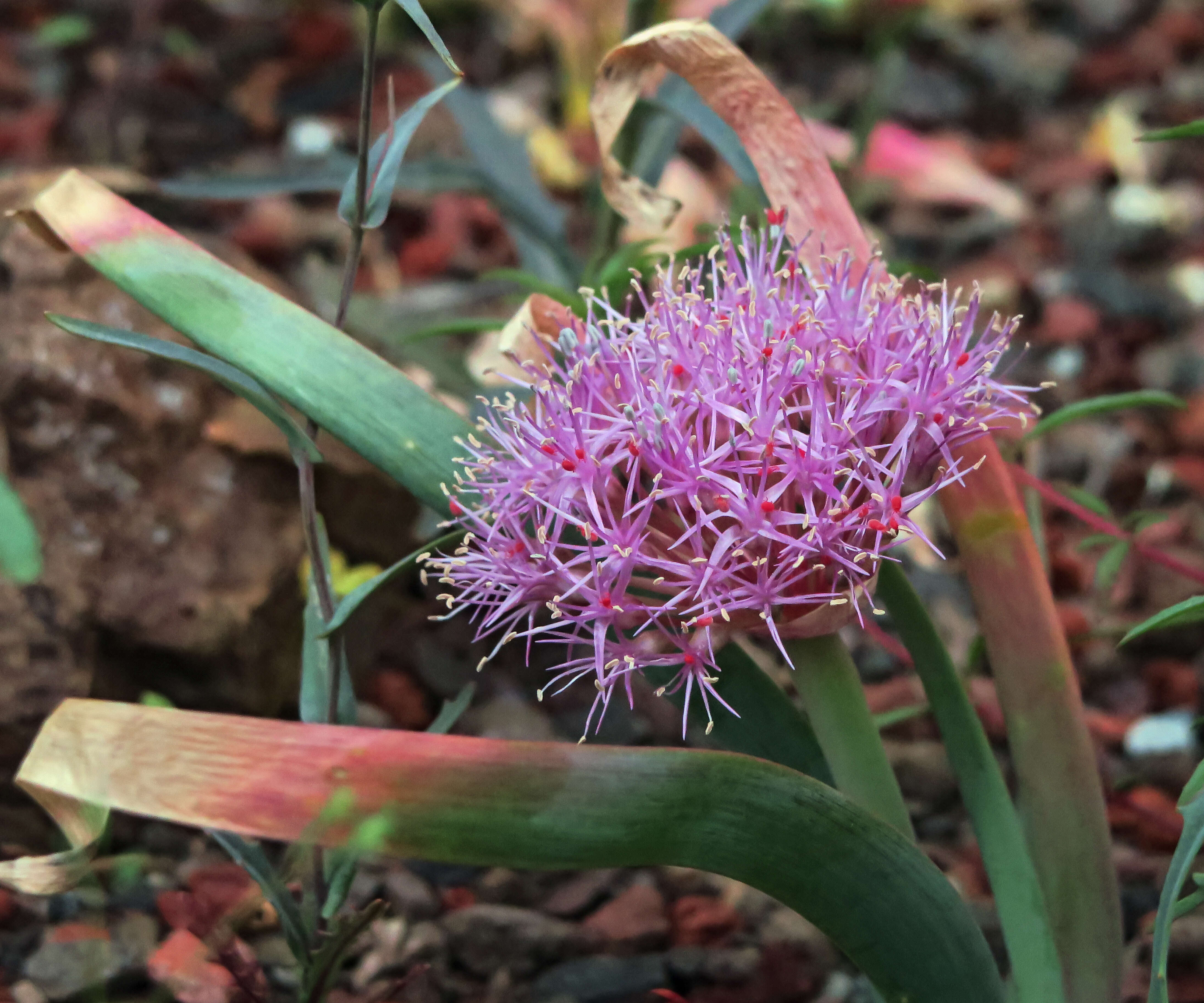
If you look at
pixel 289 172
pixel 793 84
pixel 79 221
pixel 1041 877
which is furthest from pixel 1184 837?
pixel 793 84

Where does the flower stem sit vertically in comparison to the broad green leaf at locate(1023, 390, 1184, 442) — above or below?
below

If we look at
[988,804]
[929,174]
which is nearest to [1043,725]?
[988,804]

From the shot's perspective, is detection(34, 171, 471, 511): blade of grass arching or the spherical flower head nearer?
the spherical flower head

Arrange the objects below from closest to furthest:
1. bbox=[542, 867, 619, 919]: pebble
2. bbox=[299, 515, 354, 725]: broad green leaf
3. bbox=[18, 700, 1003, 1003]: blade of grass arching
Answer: bbox=[18, 700, 1003, 1003]: blade of grass arching
bbox=[299, 515, 354, 725]: broad green leaf
bbox=[542, 867, 619, 919]: pebble

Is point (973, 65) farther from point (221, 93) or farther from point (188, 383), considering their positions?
point (188, 383)

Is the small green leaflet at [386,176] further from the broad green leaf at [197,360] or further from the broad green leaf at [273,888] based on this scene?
the broad green leaf at [273,888]

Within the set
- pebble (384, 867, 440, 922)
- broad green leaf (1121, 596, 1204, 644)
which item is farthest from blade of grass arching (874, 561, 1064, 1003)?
pebble (384, 867, 440, 922)

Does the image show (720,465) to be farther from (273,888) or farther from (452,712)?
(273,888)

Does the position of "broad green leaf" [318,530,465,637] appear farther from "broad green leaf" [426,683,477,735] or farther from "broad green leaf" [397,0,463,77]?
"broad green leaf" [397,0,463,77]
